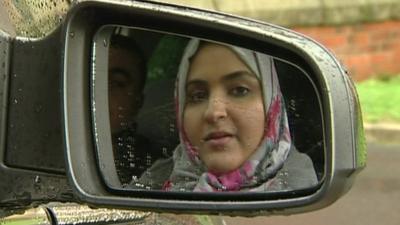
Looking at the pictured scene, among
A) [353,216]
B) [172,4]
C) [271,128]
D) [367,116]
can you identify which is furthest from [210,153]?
[367,116]

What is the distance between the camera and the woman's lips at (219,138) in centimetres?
171

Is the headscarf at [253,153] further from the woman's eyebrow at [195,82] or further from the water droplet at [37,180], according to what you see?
the water droplet at [37,180]

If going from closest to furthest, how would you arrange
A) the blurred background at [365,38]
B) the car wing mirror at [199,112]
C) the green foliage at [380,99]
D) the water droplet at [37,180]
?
1. the car wing mirror at [199,112]
2. the water droplet at [37,180]
3. the blurred background at [365,38]
4. the green foliage at [380,99]

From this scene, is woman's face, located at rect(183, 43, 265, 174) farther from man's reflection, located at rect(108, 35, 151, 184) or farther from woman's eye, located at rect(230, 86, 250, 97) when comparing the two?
man's reflection, located at rect(108, 35, 151, 184)

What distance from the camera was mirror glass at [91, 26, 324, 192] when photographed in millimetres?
1657

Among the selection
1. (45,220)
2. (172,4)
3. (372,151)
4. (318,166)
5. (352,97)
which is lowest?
(372,151)

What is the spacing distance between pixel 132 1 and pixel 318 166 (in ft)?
1.33

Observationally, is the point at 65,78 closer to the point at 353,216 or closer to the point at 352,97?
the point at 352,97

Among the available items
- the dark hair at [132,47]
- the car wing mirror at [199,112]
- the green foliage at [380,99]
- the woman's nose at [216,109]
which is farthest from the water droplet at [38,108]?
the green foliage at [380,99]

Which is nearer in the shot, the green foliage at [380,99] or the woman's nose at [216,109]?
the woman's nose at [216,109]

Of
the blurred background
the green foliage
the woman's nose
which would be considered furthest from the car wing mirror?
the green foliage

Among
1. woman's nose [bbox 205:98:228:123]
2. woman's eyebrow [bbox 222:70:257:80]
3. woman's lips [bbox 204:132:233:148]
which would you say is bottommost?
woman's lips [bbox 204:132:233:148]

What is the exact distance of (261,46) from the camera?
163 cm

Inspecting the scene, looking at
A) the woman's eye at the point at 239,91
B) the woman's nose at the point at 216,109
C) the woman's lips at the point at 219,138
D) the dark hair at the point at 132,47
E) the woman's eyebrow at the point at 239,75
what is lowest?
the woman's lips at the point at 219,138
